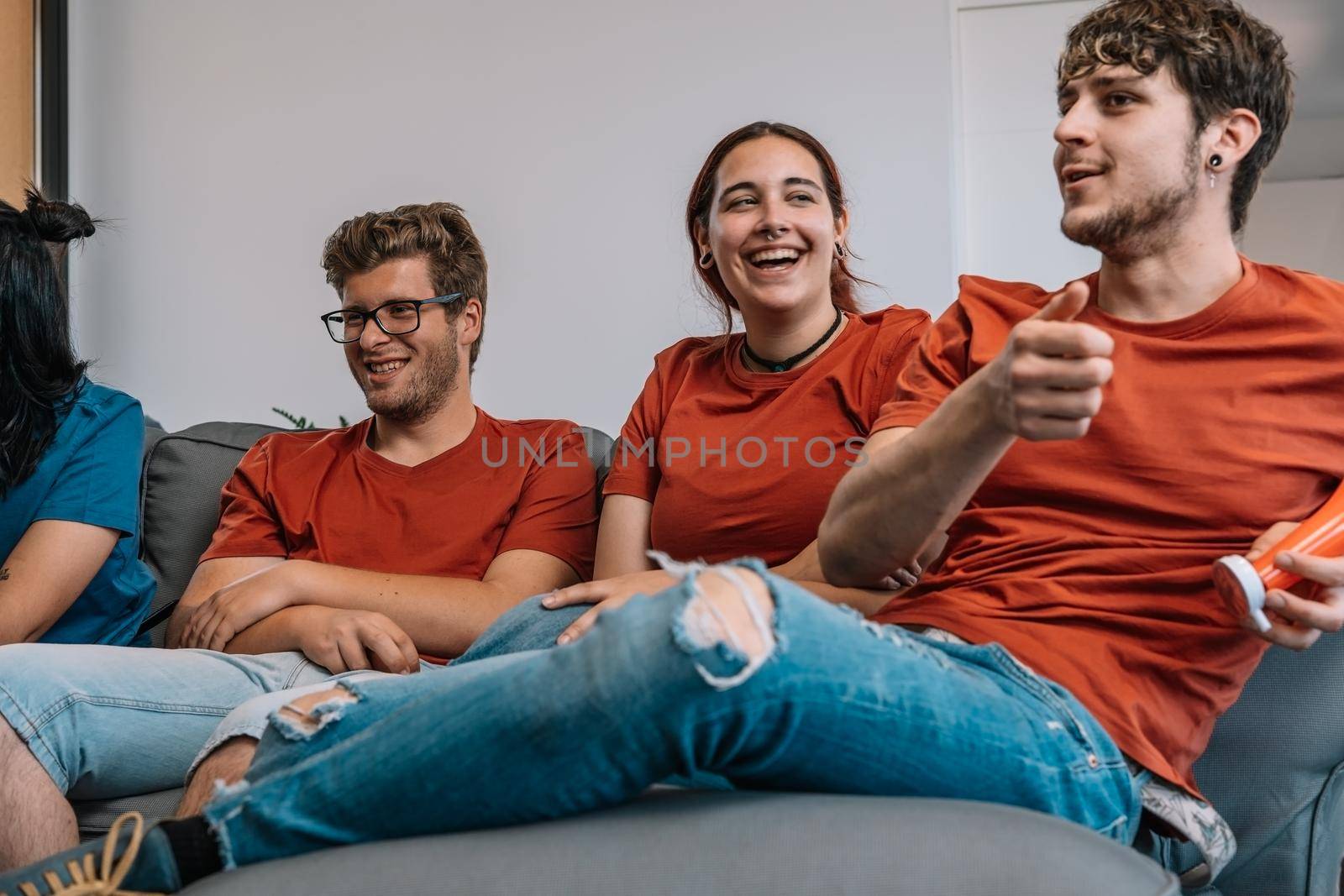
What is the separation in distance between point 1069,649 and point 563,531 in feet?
3.30

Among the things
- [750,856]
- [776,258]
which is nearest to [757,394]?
[776,258]

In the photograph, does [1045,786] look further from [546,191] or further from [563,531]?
[546,191]

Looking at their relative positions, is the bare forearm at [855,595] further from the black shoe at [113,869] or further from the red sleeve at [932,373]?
the black shoe at [113,869]

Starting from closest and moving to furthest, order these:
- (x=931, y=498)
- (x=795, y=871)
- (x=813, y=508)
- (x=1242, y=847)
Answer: (x=795, y=871), (x=931, y=498), (x=1242, y=847), (x=813, y=508)

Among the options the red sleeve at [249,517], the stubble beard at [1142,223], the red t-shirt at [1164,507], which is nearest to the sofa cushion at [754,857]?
the red t-shirt at [1164,507]

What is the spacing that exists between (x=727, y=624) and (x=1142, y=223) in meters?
0.73

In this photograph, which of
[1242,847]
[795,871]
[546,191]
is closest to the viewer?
[795,871]

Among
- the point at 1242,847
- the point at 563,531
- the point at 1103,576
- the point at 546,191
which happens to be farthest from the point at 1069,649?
the point at 546,191

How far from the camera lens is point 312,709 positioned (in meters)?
1.25

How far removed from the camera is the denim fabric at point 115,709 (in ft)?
5.15

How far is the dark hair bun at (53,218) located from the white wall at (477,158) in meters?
1.75

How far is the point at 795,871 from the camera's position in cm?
97

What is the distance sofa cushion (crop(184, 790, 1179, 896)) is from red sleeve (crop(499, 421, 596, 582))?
1.02 meters

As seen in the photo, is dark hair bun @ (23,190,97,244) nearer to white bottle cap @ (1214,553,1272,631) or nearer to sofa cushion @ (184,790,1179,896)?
sofa cushion @ (184,790,1179,896)
